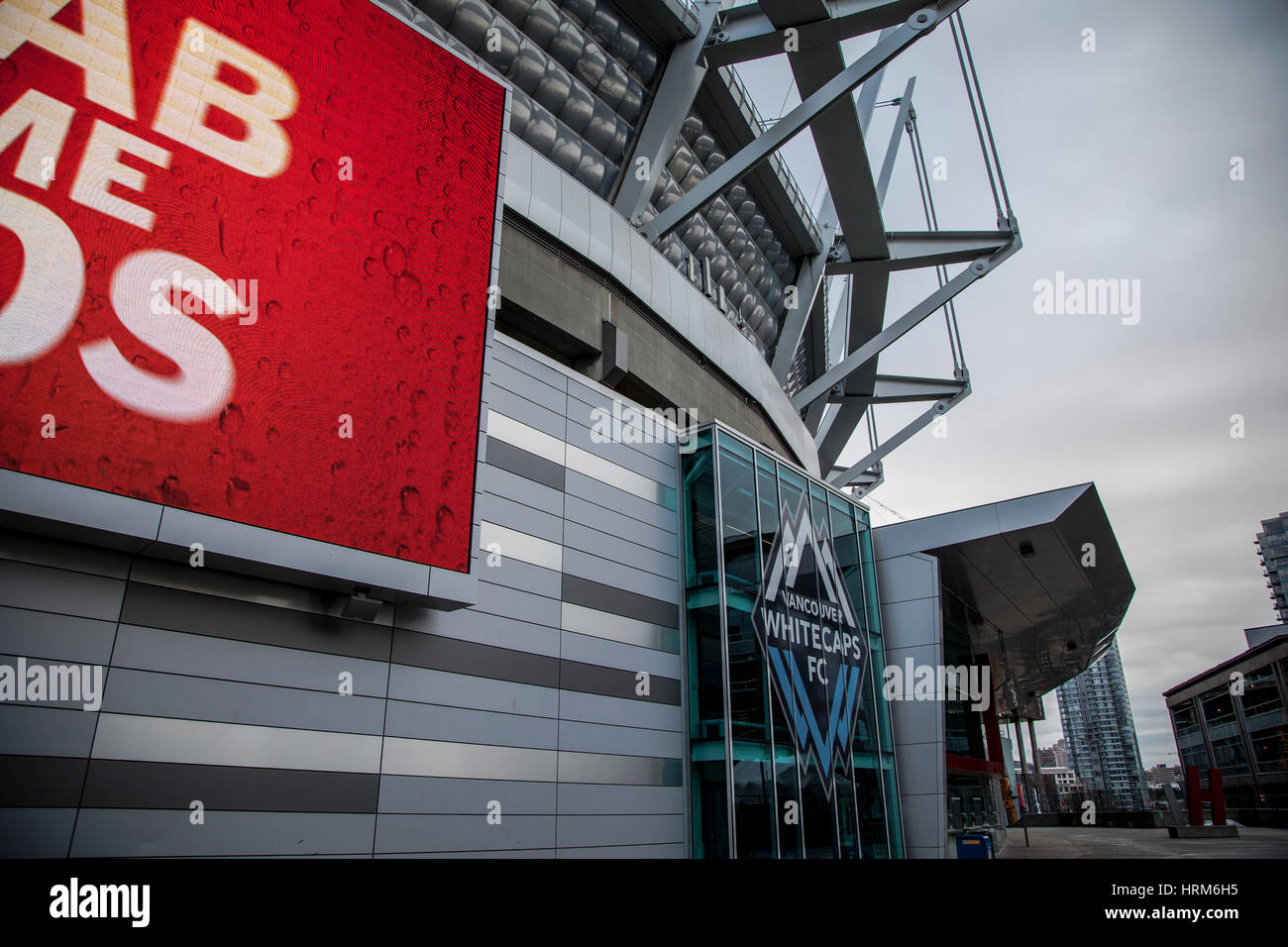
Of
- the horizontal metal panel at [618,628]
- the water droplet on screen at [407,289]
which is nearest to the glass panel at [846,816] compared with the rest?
the horizontal metal panel at [618,628]

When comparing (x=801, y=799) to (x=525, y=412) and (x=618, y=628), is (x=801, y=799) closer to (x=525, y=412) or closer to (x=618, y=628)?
(x=618, y=628)

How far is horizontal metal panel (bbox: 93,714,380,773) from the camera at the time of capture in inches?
280

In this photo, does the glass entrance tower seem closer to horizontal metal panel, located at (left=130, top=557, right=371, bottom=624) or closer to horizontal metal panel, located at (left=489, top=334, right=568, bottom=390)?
horizontal metal panel, located at (left=489, top=334, right=568, bottom=390)

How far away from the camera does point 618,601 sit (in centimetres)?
1338

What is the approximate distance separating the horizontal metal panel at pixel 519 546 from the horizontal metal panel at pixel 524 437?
144 cm

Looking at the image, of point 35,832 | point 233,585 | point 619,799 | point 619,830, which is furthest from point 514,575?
point 35,832

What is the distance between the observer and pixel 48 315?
7.02 m

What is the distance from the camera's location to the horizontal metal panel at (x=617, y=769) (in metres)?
11.5

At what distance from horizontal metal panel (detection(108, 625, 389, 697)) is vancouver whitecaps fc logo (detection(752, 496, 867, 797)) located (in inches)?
310

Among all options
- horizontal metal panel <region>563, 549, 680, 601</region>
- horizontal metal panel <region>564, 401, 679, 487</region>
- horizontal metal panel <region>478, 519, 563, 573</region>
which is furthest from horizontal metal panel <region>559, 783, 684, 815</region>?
horizontal metal panel <region>564, 401, 679, 487</region>

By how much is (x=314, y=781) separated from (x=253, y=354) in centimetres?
472

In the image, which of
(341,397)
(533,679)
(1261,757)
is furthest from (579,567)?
(1261,757)
